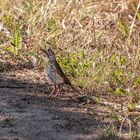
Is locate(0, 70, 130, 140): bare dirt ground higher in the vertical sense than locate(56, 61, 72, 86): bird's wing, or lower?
lower

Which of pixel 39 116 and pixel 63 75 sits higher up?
pixel 63 75

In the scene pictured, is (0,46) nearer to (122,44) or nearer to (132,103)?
(122,44)

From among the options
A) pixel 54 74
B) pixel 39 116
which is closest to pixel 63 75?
pixel 54 74

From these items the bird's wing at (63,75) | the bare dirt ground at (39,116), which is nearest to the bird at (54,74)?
the bird's wing at (63,75)

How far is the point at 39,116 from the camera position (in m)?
5.20

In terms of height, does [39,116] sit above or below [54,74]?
below

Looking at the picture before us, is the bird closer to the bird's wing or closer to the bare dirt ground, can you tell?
the bird's wing

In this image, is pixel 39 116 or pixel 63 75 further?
pixel 63 75

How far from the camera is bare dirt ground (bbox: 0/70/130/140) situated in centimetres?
482

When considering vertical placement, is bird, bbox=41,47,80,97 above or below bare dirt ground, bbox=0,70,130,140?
above

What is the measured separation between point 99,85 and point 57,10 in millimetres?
2237

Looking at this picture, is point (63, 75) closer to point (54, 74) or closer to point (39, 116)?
point (54, 74)

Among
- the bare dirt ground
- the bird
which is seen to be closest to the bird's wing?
the bird

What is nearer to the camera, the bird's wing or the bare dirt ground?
the bare dirt ground
